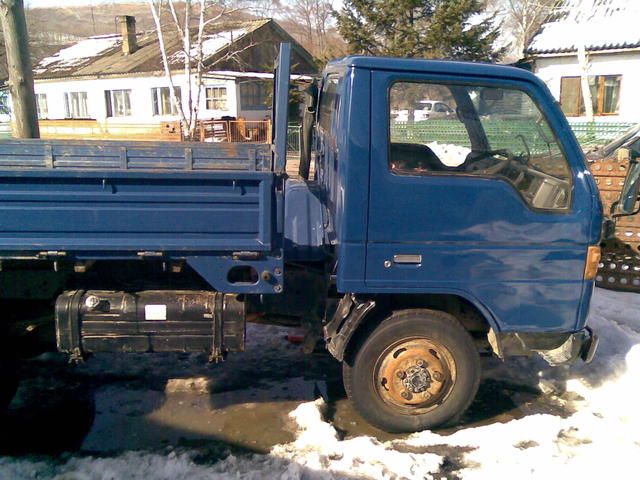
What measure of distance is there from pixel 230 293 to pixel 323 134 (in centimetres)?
152

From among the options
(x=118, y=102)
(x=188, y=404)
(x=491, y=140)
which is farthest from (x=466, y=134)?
(x=118, y=102)

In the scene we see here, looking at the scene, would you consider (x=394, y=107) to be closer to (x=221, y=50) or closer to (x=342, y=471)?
(x=342, y=471)

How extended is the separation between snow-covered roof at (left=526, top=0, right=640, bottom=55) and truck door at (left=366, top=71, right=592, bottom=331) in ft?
63.1

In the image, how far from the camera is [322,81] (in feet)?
16.1

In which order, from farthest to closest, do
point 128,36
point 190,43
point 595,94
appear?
point 128,36 → point 190,43 → point 595,94

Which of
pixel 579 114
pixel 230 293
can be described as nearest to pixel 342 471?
Result: pixel 230 293

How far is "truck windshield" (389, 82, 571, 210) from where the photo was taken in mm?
3820

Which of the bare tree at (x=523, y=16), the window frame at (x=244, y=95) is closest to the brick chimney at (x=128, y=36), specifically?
the window frame at (x=244, y=95)

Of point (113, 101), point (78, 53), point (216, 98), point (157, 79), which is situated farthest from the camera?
point (78, 53)

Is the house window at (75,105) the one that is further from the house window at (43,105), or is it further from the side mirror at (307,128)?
the side mirror at (307,128)

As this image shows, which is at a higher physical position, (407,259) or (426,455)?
(407,259)

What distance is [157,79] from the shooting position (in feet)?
99.5

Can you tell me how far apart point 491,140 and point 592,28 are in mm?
21683

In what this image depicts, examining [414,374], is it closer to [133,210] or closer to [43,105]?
[133,210]
